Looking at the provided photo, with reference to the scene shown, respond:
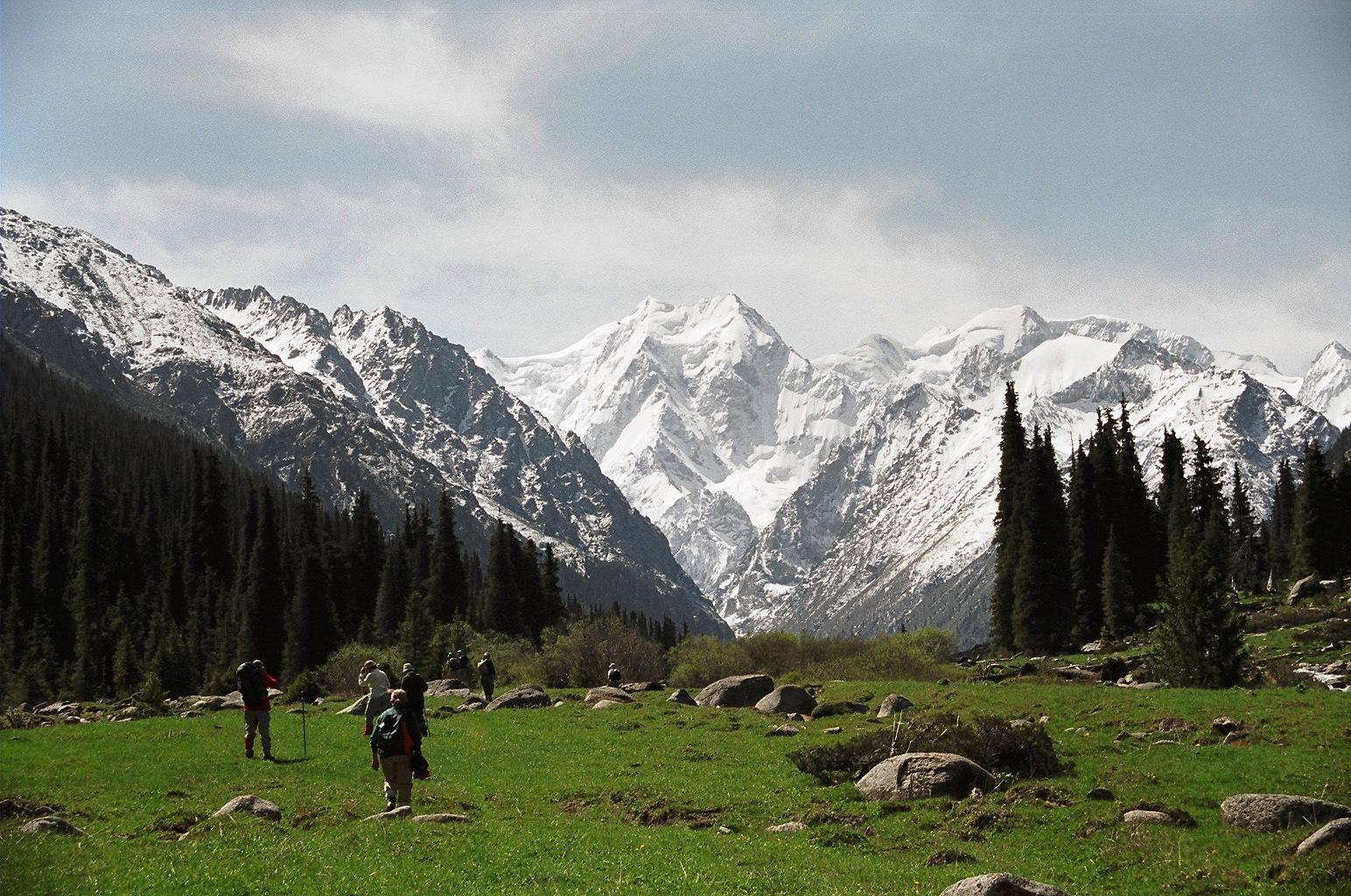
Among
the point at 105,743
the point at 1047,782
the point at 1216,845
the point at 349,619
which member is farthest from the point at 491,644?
the point at 1216,845

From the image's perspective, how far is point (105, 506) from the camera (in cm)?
14338

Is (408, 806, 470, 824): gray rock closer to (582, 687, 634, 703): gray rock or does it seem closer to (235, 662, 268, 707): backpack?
(235, 662, 268, 707): backpack

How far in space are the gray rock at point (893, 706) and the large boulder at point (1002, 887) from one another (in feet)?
94.6

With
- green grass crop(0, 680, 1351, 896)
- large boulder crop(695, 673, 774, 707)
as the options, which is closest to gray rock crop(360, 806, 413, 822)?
green grass crop(0, 680, 1351, 896)

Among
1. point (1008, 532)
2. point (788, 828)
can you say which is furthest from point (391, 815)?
point (1008, 532)

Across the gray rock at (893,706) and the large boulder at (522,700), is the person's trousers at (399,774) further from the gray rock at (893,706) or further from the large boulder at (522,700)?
the large boulder at (522,700)

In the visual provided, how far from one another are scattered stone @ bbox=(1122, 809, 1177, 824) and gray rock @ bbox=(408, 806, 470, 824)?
15661 mm

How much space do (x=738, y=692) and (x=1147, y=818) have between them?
31513 millimetres

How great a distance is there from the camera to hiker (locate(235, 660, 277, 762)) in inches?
1532

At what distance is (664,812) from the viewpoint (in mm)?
30469

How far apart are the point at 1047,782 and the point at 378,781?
19.9 meters

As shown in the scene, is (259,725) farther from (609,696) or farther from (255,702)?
(609,696)

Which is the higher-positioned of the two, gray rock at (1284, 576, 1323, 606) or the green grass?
gray rock at (1284, 576, 1323, 606)

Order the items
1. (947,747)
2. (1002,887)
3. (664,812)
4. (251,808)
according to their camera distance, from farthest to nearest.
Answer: (947,747) → (664,812) → (251,808) → (1002,887)
